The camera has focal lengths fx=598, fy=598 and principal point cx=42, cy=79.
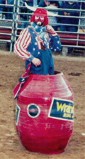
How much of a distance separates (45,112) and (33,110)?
14cm

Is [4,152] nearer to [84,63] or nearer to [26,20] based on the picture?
[84,63]

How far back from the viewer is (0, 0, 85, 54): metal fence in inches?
615

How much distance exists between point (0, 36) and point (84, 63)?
285cm

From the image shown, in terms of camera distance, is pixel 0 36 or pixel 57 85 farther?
pixel 0 36

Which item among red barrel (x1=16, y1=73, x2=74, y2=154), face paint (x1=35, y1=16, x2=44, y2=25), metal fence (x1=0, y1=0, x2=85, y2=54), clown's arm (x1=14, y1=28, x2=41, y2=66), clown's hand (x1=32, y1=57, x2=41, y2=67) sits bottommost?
metal fence (x1=0, y1=0, x2=85, y2=54)

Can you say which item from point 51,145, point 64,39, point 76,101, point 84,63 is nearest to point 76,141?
point 51,145

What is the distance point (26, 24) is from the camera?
16031 mm

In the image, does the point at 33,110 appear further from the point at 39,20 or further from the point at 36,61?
the point at 39,20

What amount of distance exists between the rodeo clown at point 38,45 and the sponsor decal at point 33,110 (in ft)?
1.73

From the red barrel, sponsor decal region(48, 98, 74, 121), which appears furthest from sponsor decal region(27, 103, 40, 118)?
sponsor decal region(48, 98, 74, 121)

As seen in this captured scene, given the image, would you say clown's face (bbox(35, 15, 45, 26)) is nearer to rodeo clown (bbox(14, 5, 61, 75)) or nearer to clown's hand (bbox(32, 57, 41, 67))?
rodeo clown (bbox(14, 5, 61, 75))

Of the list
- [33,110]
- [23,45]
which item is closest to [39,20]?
[23,45]

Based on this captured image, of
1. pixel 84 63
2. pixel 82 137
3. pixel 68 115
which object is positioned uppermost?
pixel 68 115

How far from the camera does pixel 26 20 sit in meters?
16.4
